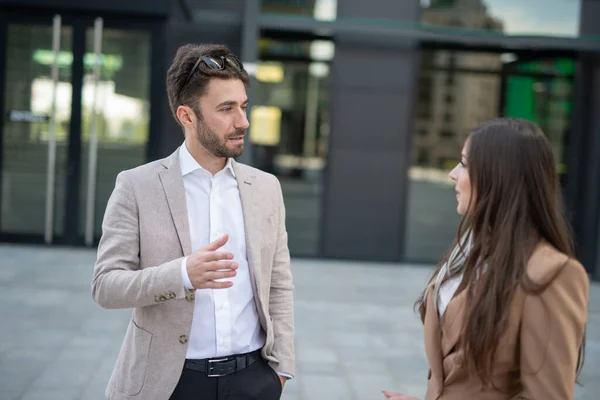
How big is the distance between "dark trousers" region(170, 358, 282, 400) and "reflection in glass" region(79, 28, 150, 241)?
24.8 ft

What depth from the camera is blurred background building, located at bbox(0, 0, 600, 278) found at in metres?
9.42

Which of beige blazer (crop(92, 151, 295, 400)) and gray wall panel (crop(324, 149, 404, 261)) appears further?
gray wall panel (crop(324, 149, 404, 261))

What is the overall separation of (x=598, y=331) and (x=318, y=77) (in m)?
5.12

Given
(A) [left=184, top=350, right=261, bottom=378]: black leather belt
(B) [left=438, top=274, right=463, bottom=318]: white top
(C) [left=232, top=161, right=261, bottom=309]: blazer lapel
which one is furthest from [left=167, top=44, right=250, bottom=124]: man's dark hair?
(B) [left=438, top=274, right=463, bottom=318]: white top

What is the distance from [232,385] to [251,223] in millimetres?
529

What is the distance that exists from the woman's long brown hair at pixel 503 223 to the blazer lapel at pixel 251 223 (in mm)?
724

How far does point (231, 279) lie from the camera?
2.31 metres

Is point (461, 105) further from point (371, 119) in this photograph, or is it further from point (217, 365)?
point (217, 365)

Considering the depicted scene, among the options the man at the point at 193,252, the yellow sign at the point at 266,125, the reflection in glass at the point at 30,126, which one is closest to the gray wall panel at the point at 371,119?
the yellow sign at the point at 266,125

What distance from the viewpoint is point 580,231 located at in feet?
32.7

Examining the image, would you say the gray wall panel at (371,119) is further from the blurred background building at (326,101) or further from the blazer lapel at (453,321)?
the blazer lapel at (453,321)

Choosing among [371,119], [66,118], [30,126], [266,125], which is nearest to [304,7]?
[266,125]

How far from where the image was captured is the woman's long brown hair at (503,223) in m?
1.76

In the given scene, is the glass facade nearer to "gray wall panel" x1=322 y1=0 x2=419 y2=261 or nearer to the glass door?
"gray wall panel" x1=322 y1=0 x2=419 y2=261
